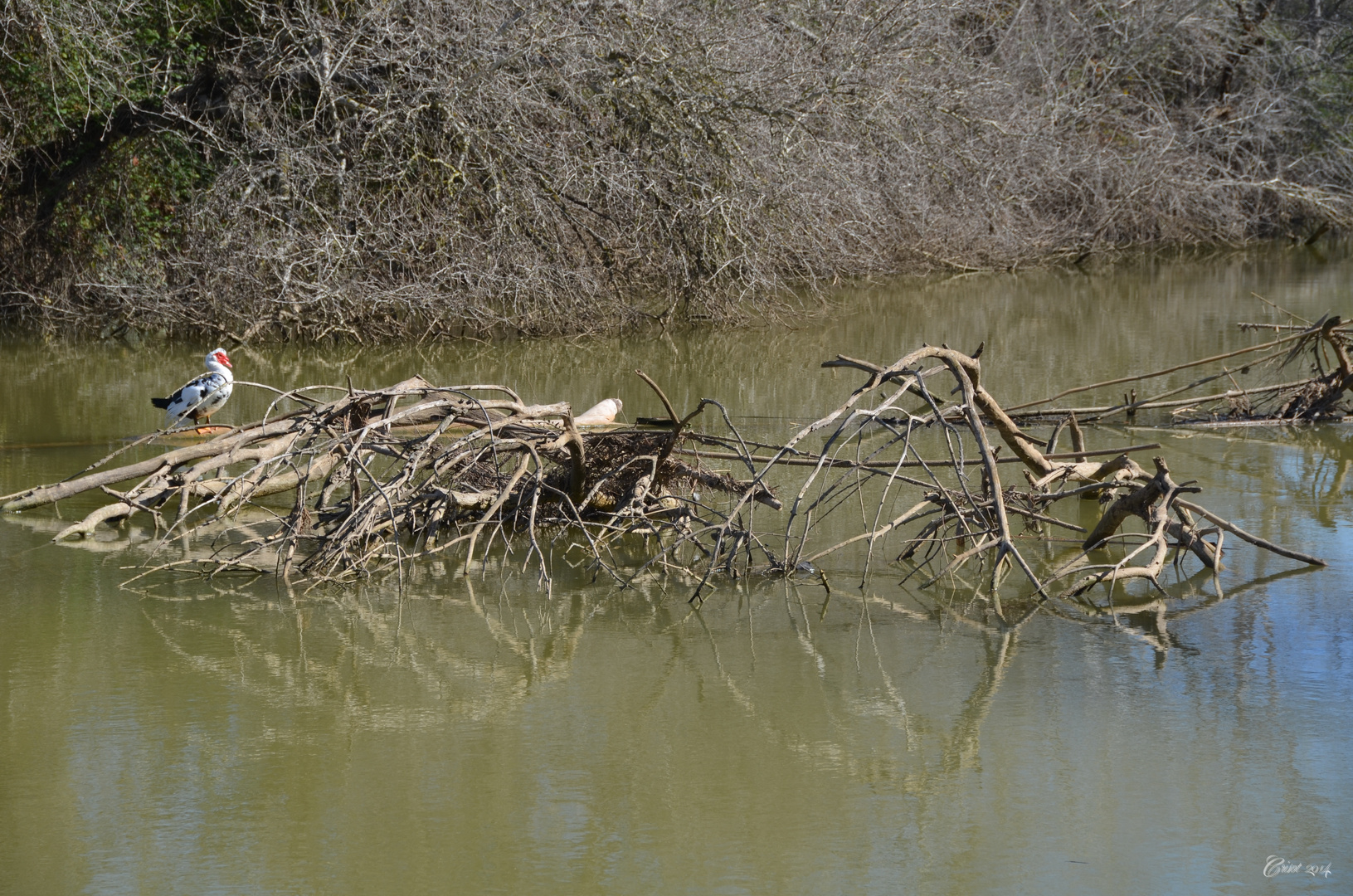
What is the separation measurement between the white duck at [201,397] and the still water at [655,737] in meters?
1.50

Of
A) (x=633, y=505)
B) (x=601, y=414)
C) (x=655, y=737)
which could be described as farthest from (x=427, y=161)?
(x=655, y=737)

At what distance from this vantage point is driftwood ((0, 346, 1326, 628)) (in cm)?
478

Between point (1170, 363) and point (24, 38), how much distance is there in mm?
8259

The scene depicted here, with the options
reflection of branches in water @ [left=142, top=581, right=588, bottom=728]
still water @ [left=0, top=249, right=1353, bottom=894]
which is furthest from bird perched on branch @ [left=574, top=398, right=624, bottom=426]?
reflection of branches in water @ [left=142, top=581, right=588, bottom=728]

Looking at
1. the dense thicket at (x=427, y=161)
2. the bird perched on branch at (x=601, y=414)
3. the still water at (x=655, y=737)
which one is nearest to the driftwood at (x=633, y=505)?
the still water at (x=655, y=737)

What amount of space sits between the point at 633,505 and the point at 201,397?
115 inches

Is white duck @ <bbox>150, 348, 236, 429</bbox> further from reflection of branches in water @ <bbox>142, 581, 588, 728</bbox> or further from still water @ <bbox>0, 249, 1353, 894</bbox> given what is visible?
reflection of branches in water @ <bbox>142, 581, 588, 728</bbox>

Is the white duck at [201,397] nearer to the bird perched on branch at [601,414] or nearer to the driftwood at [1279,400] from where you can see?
the bird perched on branch at [601,414]

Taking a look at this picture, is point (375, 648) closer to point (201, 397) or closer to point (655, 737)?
point (655, 737)

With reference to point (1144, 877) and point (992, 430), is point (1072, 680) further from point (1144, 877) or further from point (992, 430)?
point (992, 430)

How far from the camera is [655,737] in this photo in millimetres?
3645

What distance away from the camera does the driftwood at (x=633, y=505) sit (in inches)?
188

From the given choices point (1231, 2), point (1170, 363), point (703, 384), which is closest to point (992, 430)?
point (703, 384)

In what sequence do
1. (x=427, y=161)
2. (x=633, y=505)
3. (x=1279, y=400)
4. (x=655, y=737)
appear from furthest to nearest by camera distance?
(x=427, y=161) → (x=1279, y=400) → (x=633, y=505) → (x=655, y=737)
